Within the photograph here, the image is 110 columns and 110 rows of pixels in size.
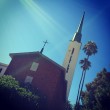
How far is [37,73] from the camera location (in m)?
27.5

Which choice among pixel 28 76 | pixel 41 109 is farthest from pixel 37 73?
pixel 41 109

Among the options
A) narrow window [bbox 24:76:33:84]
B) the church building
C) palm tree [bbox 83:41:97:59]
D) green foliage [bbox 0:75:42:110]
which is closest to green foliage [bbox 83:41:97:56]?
palm tree [bbox 83:41:97:59]

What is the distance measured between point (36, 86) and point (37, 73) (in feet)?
7.27

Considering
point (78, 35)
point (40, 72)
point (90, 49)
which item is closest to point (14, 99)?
point (40, 72)

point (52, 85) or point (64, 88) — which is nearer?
point (52, 85)

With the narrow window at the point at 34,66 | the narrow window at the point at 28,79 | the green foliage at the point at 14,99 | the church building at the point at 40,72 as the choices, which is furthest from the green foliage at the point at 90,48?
the green foliage at the point at 14,99

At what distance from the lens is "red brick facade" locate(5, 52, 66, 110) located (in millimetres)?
25844

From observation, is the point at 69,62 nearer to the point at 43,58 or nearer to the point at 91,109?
the point at 91,109

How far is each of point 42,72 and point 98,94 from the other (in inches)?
564

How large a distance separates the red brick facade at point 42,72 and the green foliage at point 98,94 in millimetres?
10650

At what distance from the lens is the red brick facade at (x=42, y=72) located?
25844 millimetres

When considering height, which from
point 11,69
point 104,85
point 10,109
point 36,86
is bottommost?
point 10,109

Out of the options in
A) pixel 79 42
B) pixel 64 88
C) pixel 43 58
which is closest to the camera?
pixel 43 58

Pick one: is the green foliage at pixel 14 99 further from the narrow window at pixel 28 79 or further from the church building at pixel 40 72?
the narrow window at pixel 28 79
